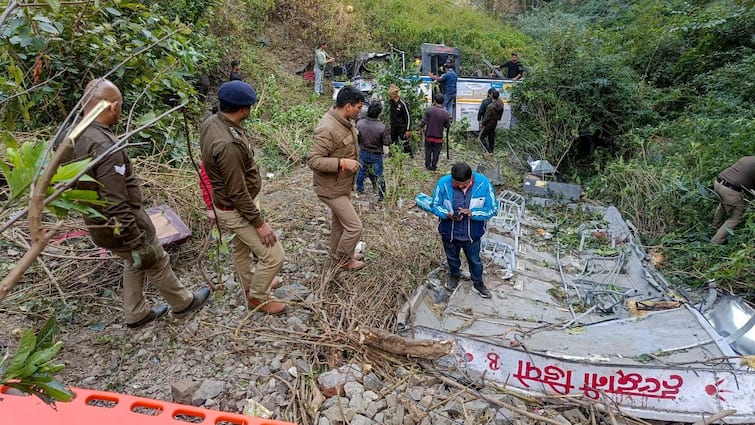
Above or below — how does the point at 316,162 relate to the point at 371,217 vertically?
above

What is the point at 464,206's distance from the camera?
370cm

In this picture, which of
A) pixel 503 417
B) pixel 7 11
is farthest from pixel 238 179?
pixel 503 417

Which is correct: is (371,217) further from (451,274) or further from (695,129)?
(695,129)

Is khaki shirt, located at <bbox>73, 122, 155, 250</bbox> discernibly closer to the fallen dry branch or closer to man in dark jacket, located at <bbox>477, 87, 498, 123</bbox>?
the fallen dry branch

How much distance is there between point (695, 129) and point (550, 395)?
6359 millimetres

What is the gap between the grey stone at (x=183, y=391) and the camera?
2420mm

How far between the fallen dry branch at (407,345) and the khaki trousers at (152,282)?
133cm

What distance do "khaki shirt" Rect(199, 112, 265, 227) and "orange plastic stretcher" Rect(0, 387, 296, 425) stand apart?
1.29 m

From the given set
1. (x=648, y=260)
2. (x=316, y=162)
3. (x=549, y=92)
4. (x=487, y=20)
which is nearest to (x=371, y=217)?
(x=316, y=162)

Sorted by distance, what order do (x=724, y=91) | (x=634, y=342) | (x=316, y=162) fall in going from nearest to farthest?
(x=634, y=342) < (x=316, y=162) < (x=724, y=91)

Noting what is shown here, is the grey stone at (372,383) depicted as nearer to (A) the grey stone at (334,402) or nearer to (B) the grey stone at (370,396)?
(B) the grey stone at (370,396)

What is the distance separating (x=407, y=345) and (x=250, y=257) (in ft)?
4.38

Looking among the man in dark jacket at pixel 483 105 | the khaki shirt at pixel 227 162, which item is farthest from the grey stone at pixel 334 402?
the man in dark jacket at pixel 483 105

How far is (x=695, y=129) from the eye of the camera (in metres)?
6.98
